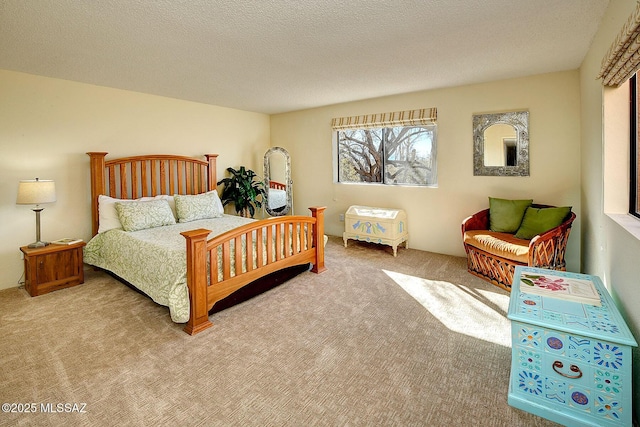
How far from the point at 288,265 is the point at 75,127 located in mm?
3146

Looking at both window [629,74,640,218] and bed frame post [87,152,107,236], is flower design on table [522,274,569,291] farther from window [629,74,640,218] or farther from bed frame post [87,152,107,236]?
bed frame post [87,152,107,236]

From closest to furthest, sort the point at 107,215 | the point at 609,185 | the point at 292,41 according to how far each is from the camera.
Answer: the point at 609,185 → the point at 292,41 → the point at 107,215

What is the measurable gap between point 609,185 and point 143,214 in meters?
4.61

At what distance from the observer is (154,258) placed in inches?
117

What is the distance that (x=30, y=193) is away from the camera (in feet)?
10.8

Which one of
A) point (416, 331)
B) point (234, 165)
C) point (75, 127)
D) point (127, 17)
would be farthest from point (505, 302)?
point (75, 127)

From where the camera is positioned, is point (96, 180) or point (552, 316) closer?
point (552, 316)

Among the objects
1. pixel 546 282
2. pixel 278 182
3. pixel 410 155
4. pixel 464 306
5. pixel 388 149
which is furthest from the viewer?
pixel 278 182

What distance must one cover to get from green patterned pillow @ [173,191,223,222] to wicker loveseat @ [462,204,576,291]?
11.3 ft

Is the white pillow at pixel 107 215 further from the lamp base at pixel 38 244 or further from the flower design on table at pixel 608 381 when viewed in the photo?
the flower design on table at pixel 608 381

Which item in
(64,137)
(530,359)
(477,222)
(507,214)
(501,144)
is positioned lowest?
(530,359)

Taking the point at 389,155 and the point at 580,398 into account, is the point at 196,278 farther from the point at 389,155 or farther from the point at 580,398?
the point at 389,155

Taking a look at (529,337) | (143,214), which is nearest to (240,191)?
(143,214)

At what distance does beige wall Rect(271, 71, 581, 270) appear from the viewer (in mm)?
3783
